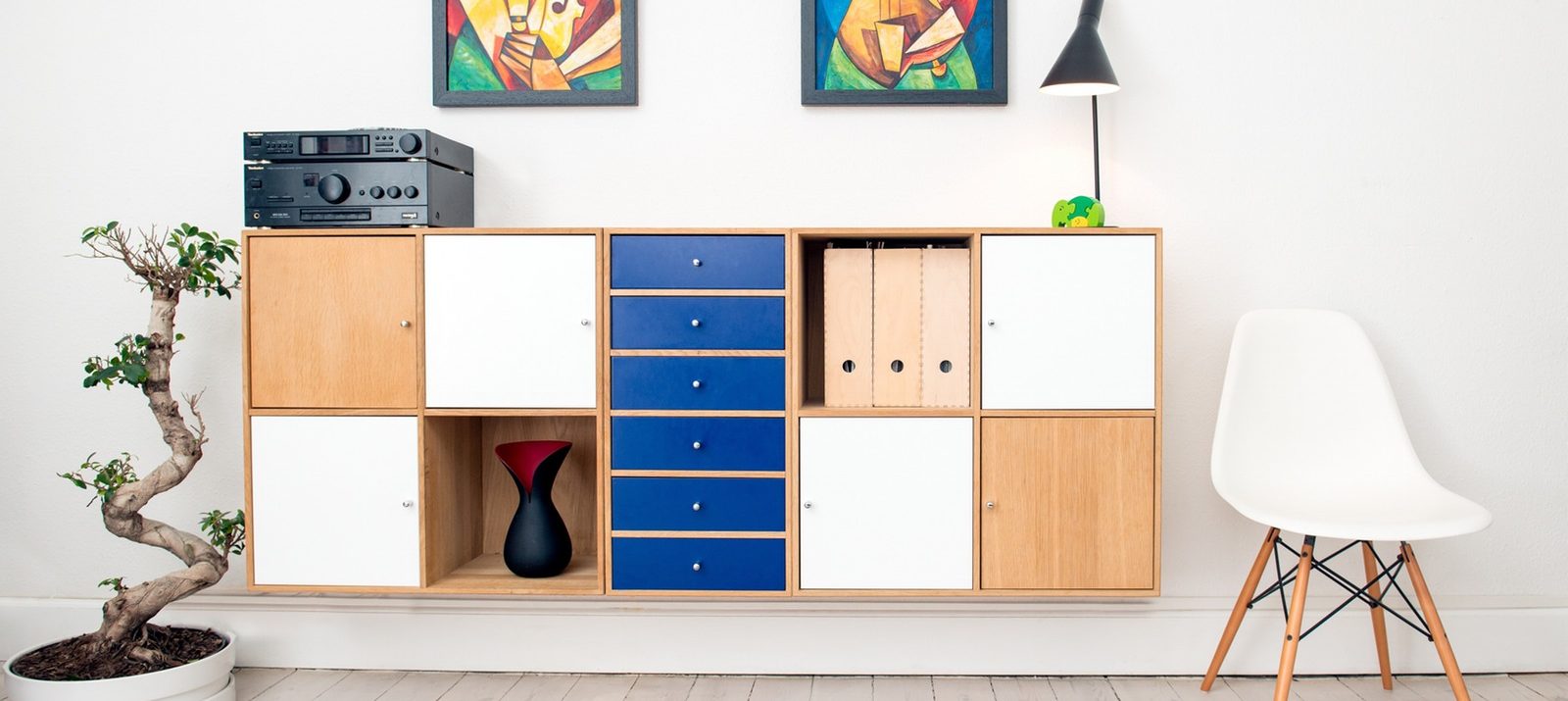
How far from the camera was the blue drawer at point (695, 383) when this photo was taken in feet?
6.46

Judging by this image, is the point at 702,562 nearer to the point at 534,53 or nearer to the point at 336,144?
the point at 336,144

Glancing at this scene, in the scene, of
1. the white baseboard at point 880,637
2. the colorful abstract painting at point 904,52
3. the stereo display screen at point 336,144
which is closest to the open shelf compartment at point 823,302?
the colorful abstract painting at point 904,52

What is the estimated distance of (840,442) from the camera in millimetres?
1979

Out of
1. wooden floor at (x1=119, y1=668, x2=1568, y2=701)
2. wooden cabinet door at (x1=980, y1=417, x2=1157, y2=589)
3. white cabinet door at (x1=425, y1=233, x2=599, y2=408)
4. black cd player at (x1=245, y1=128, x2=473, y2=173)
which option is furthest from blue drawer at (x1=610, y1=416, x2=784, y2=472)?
black cd player at (x1=245, y1=128, x2=473, y2=173)

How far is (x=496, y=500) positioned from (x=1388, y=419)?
206 cm

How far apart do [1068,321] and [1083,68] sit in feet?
1.83

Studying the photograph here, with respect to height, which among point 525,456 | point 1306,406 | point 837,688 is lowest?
point 837,688

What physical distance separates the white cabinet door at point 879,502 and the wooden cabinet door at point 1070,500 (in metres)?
0.09

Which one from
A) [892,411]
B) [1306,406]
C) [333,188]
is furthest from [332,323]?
[1306,406]

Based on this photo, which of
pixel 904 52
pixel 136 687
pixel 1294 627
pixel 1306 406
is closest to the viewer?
pixel 1294 627

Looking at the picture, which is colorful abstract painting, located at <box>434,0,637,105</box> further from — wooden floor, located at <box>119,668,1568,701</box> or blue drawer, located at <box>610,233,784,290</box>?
wooden floor, located at <box>119,668,1568,701</box>

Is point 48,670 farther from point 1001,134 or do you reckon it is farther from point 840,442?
point 1001,134

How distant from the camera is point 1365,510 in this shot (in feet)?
6.27

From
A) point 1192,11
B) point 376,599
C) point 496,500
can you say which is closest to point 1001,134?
point 1192,11
